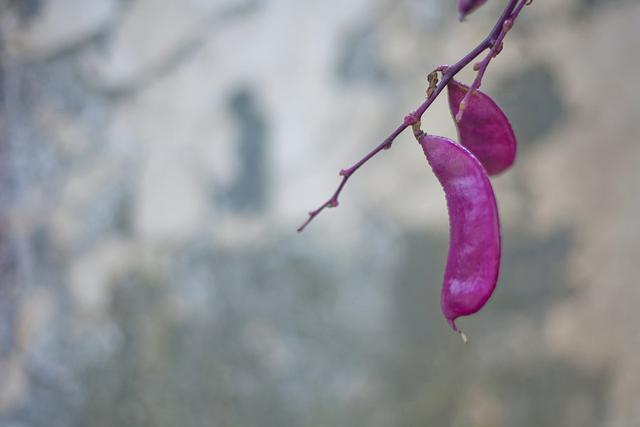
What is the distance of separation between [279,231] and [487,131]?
0.86m

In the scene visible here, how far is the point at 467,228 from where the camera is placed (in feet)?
1.39

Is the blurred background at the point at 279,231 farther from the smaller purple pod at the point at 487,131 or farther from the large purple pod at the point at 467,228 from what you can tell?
the large purple pod at the point at 467,228

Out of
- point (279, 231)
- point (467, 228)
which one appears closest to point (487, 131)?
point (467, 228)

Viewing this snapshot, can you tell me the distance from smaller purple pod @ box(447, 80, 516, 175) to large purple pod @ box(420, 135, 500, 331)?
0.06 metres

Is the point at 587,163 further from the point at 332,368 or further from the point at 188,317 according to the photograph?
the point at 188,317

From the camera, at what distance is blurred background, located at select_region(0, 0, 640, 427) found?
1303mm

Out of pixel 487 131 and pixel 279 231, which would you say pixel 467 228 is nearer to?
pixel 487 131

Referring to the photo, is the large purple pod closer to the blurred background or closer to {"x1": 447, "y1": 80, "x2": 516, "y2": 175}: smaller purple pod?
{"x1": 447, "y1": 80, "x2": 516, "y2": 175}: smaller purple pod

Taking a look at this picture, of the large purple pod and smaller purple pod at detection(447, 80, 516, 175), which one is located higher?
smaller purple pod at detection(447, 80, 516, 175)

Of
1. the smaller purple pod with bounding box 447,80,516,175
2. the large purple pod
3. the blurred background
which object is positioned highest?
the blurred background

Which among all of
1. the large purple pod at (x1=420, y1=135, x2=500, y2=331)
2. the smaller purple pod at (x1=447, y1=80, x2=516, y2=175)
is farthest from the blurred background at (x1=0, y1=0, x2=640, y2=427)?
the large purple pod at (x1=420, y1=135, x2=500, y2=331)

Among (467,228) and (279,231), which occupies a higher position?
(279,231)

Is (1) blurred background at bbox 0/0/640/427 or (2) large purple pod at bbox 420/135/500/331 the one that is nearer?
(2) large purple pod at bbox 420/135/500/331

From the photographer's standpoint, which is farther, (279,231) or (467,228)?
(279,231)
